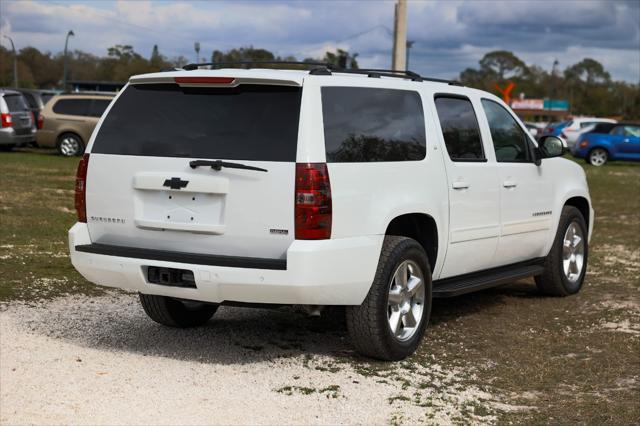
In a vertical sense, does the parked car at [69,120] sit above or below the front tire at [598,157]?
above

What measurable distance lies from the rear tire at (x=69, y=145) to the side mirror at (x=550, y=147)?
19983 millimetres

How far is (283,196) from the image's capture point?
18.3 ft

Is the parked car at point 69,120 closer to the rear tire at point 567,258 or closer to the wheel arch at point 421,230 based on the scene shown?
the rear tire at point 567,258

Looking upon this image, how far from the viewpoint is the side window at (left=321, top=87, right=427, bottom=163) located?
231 inches

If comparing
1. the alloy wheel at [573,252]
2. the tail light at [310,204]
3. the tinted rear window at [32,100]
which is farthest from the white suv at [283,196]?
the tinted rear window at [32,100]

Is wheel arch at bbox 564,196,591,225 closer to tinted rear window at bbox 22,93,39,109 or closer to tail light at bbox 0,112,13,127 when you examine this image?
tail light at bbox 0,112,13,127

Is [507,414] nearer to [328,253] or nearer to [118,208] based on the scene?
[328,253]

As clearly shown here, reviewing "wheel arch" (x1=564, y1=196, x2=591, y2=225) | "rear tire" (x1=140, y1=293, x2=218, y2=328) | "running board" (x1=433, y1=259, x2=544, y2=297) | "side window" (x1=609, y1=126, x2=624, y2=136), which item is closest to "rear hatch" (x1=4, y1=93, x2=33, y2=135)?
"side window" (x1=609, y1=126, x2=624, y2=136)

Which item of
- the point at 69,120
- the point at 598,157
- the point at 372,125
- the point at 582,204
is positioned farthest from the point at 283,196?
the point at 598,157

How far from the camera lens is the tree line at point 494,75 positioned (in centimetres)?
9731

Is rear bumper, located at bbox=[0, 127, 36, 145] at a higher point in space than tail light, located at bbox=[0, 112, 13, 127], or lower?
lower

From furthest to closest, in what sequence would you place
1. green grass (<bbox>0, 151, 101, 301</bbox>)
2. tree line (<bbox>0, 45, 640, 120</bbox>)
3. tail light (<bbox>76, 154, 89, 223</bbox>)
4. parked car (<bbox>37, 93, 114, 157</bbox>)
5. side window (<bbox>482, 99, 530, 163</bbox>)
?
tree line (<bbox>0, 45, 640, 120</bbox>) → parked car (<bbox>37, 93, 114, 157</bbox>) → green grass (<bbox>0, 151, 101, 301</bbox>) → side window (<bbox>482, 99, 530, 163</bbox>) → tail light (<bbox>76, 154, 89, 223</bbox>)

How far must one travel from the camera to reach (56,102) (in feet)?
87.4

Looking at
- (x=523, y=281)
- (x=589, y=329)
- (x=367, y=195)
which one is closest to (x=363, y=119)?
(x=367, y=195)
